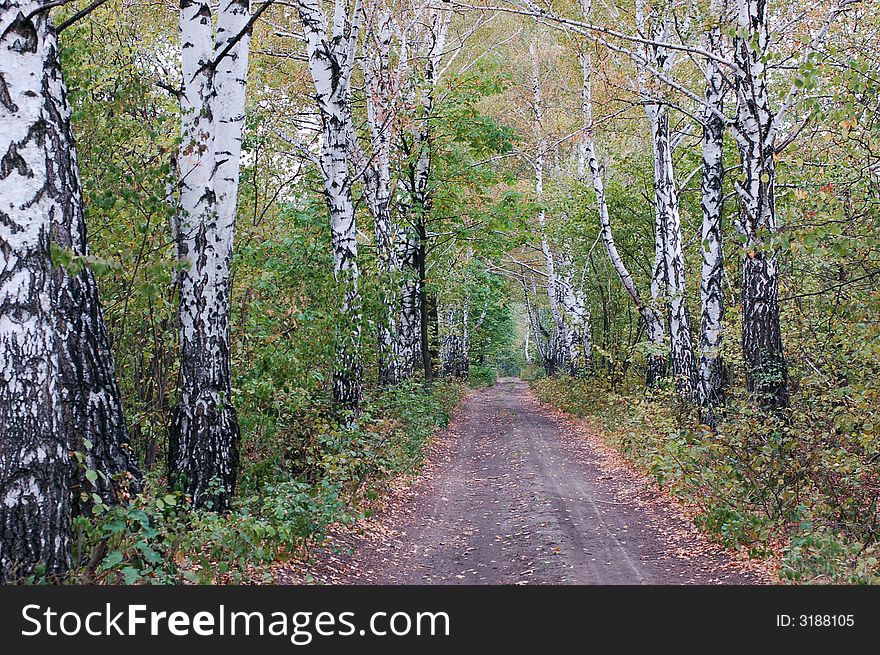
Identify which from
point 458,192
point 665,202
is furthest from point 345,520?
point 458,192

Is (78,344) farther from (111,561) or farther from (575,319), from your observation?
(575,319)

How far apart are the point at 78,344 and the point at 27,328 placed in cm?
38

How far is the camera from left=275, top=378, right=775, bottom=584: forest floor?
23.4 feet

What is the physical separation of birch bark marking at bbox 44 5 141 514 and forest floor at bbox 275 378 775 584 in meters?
1.95

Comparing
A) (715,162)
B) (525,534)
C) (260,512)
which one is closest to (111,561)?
(260,512)

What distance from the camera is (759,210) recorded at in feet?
30.5

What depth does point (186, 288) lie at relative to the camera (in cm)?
707

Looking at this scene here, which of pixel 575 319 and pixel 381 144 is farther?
pixel 575 319

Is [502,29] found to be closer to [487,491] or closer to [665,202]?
[665,202]

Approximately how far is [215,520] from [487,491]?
662cm

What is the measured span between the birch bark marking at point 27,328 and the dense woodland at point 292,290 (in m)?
0.02

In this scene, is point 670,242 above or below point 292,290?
above

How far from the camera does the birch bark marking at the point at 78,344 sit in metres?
4.82

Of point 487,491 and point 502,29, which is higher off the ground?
point 502,29
